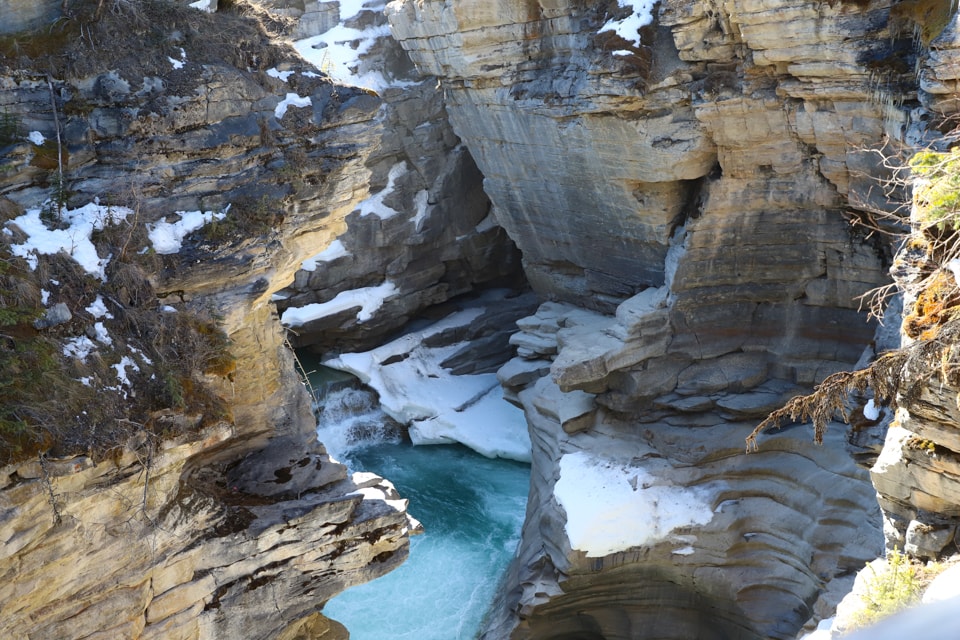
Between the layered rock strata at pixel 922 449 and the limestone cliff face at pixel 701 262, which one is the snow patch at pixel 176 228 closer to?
the layered rock strata at pixel 922 449

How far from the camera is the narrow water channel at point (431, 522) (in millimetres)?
13672

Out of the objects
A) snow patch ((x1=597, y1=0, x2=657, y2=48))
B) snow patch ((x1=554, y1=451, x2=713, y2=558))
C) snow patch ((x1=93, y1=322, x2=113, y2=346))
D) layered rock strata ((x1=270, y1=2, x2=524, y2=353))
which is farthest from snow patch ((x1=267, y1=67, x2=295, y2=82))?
Result: layered rock strata ((x1=270, y1=2, x2=524, y2=353))

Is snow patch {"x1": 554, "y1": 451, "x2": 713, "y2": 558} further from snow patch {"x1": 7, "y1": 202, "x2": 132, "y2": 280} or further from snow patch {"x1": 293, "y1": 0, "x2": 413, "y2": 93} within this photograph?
snow patch {"x1": 293, "y1": 0, "x2": 413, "y2": 93}

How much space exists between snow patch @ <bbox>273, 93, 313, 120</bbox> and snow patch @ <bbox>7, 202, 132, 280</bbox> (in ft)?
6.30

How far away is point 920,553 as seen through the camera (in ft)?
20.4

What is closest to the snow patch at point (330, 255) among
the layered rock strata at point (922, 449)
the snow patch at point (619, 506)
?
the snow patch at point (619, 506)

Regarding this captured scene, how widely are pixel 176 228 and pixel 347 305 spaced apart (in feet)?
36.9

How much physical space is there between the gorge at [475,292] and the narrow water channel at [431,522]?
2.02 feet

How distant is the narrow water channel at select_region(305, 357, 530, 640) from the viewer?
1367cm

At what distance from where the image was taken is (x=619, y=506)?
526 inches

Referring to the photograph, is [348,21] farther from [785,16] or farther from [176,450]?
[176,450]

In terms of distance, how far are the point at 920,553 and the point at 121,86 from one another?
26.4ft

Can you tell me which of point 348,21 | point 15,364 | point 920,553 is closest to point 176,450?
point 15,364

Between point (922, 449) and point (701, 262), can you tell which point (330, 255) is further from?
point (922, 449)
